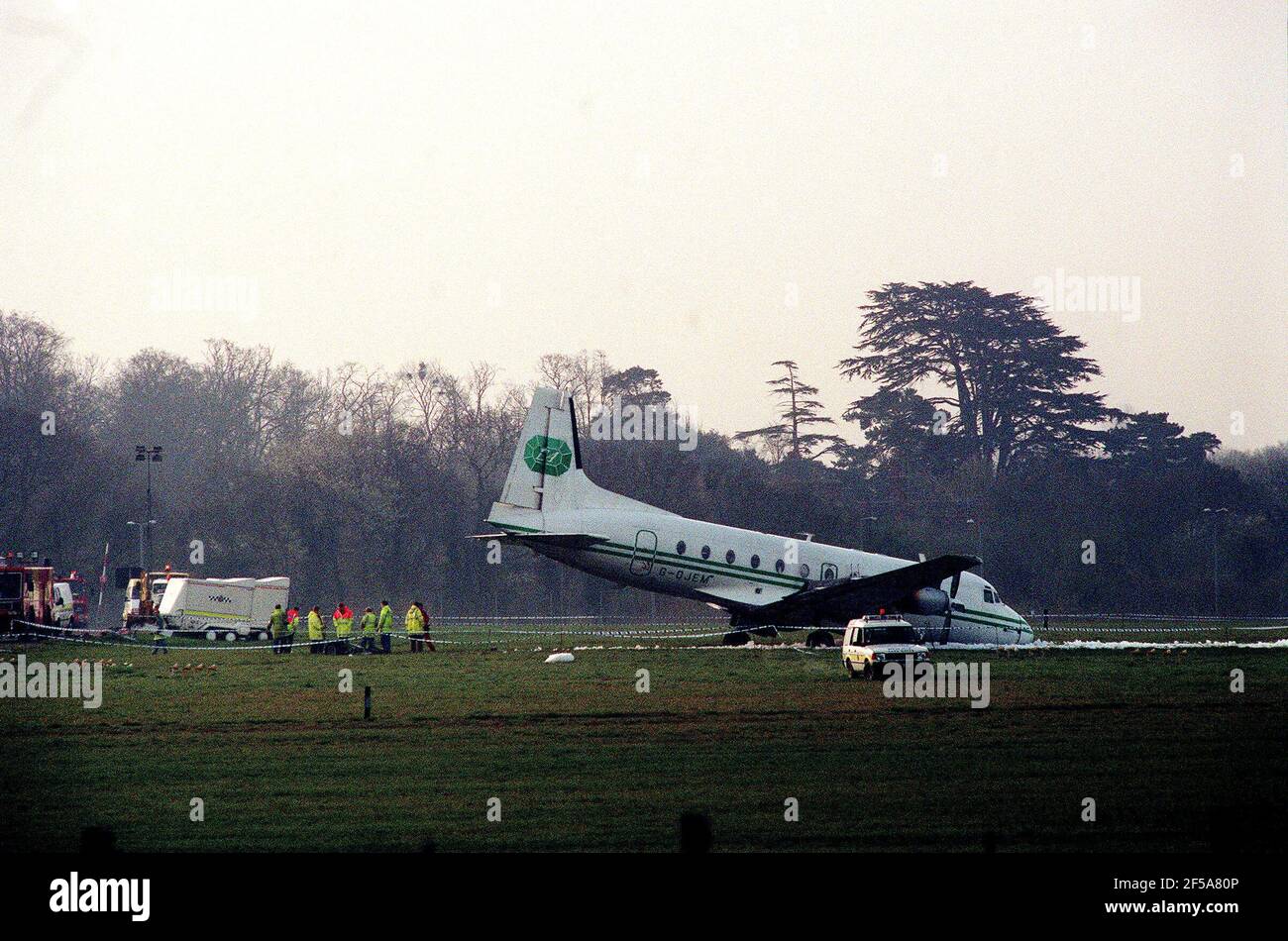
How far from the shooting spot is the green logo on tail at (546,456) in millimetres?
47969

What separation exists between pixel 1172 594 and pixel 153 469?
3104 inches

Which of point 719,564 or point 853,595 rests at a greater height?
point 719,564

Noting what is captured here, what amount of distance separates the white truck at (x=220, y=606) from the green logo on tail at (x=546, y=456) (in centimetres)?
1886

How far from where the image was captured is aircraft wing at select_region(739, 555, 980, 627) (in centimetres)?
4538

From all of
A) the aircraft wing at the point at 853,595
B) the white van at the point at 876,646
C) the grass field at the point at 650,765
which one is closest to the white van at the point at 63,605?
the grass field at the point at 650,765

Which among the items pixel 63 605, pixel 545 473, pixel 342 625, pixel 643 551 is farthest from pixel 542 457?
pixel 63 605

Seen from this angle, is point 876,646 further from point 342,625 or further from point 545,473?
point 342,625

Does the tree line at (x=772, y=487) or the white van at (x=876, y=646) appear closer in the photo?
the white van at (x=876, y=646)

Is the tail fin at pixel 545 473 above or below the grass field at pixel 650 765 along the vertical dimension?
above

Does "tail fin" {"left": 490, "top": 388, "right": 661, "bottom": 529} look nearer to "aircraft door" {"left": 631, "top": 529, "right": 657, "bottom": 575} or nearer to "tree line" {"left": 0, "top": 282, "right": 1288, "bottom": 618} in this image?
"aircraft door" {"left": 631, "top": 529, "right": 657, "bottom": 575}

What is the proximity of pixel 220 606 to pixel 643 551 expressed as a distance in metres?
24.1

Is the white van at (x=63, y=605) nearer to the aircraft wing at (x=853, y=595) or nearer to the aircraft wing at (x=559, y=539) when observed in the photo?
the aircraft wing at (x=559, y=539)

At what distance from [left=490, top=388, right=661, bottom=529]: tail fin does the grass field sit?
9.85 metres

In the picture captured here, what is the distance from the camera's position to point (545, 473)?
157 ft
